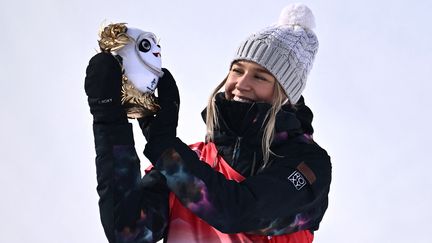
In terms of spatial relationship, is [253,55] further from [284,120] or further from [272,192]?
[272,192]

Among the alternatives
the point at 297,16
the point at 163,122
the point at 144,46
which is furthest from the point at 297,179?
the point at 297,16

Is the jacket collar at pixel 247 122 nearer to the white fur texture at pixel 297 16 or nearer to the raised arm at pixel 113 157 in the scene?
the raised arm at pixel 113 157

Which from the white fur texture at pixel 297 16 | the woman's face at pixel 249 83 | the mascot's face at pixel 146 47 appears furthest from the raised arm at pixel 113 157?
the white fur texture at pixel 297 16

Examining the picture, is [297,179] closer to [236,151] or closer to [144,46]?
[236,151]

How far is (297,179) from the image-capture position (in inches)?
122

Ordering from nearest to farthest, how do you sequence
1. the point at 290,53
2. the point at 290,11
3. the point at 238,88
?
1. the point at 238,88
2. the point at 290,53
3. the point at 290,11

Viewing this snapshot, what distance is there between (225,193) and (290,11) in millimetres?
1362

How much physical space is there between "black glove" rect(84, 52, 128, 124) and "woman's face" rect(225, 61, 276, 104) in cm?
67

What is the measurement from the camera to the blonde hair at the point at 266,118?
3197 mm

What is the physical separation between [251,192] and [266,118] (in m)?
0.40

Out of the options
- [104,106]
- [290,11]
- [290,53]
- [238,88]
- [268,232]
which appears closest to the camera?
[104,106]

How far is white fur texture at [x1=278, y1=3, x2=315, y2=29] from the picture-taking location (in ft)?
12.5

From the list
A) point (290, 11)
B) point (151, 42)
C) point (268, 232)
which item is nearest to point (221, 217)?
point (268, 232)

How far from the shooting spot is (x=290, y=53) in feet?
11.7
